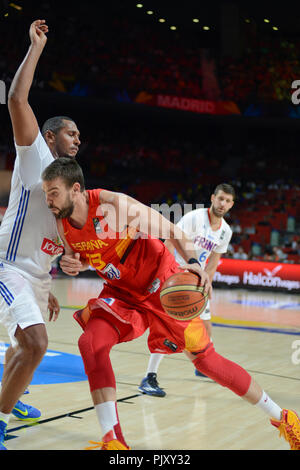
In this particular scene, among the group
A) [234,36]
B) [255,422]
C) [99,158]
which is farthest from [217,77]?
[255,422]

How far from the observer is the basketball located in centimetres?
338

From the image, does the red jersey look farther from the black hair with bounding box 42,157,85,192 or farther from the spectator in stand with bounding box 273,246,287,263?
the spectator in stand with bounding box 273,246,287,263

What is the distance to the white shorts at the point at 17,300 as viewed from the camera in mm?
3529

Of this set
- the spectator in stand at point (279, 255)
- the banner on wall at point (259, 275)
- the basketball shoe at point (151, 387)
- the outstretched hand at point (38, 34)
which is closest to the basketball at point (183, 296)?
the outstretched hand at point (38, 34)

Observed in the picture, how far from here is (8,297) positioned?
3.60 m

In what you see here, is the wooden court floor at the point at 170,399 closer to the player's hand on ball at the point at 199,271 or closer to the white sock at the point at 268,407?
the white sock at the point at 268,407

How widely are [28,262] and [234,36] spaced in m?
21.6

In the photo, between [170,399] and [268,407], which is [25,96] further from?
[170,399]

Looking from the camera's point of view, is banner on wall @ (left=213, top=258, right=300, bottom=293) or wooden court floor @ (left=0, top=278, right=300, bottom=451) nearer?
wooden court floor @ (left=0, top=278, right=300, bottom=451)

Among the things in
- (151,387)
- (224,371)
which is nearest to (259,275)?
(151,387)

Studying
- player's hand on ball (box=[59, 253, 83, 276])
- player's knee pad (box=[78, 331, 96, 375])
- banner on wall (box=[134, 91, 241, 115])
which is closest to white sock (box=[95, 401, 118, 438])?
player's knee pad (box=[78, 331, 96, 375])

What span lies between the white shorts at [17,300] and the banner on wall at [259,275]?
11.3 m

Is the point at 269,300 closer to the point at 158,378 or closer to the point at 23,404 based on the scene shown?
the point at 158,378
